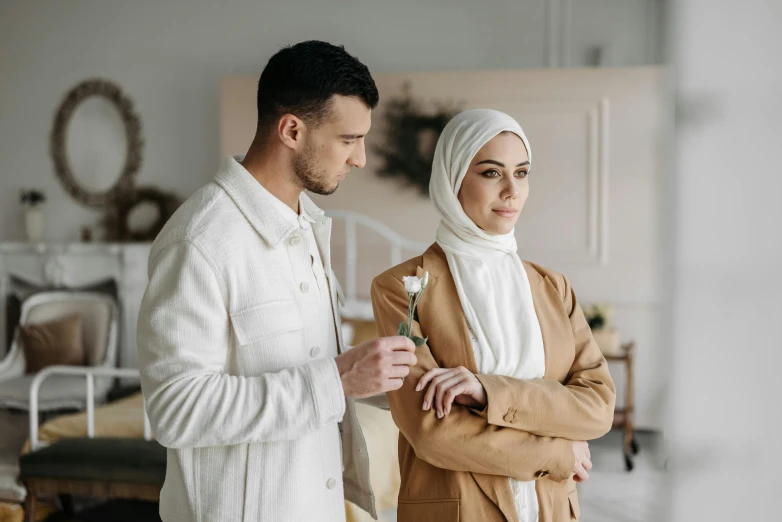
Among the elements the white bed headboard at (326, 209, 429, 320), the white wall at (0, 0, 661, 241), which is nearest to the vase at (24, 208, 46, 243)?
the white wall at (0, 0, 661, 241)

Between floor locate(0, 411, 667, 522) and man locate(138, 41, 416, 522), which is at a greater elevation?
man locate(138, 41, 416, 522)

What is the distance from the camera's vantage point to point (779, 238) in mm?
355

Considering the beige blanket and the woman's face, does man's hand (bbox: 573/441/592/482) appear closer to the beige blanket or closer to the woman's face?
the woman's face

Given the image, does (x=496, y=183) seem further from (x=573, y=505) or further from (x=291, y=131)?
(x=573, y=505)

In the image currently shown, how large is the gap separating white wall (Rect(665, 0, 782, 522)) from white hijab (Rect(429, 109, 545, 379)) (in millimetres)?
1063

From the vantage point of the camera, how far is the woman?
1.34 meters

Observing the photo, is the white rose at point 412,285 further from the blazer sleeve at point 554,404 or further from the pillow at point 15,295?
the pillow at point 15,295

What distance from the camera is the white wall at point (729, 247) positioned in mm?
357

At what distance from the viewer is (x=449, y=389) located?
1.33 metres

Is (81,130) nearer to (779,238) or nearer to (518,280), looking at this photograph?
(518,280)

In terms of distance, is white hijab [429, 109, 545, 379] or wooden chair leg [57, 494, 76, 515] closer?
white hijab [429, 109, 545, 379]

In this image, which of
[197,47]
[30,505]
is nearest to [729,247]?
[30,505]

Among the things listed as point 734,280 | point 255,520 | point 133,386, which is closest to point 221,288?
point 255,520

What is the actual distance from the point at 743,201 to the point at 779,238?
0.02m
